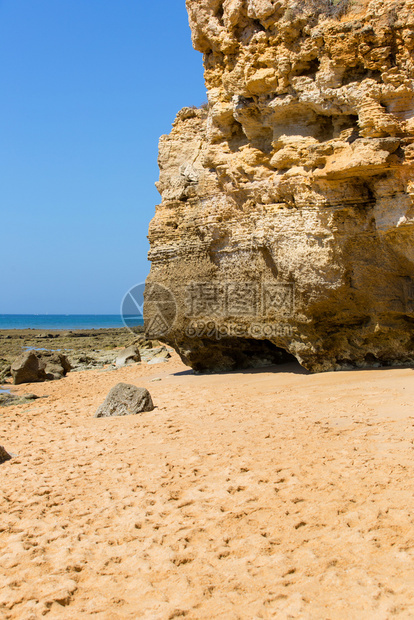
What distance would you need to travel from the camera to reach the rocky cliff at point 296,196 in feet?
21.4

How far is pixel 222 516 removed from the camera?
10.4 ft

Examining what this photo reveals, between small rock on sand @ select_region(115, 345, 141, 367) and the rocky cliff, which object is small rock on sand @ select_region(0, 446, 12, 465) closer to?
the rocky cliff

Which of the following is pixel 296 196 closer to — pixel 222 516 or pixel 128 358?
pixel 222 516

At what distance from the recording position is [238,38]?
8.52m

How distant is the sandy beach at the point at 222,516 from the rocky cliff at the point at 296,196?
1.97 meters

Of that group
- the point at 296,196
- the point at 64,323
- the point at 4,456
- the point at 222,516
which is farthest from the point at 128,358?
the point at 64,323

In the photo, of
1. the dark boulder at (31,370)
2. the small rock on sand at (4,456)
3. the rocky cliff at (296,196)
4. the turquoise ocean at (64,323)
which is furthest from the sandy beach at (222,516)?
the turquoise ocean at (64,323)

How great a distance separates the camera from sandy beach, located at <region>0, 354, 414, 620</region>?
7.89 ft

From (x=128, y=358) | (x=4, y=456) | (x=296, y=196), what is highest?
(x=296, y=196)

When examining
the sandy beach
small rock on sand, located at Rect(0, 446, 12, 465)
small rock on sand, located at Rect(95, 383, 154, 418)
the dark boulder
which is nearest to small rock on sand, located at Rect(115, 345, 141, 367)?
the dark boulder

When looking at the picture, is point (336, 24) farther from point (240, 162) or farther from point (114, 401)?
point (114, 401)

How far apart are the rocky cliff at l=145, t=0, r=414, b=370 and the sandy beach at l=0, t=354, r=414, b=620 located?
77.6 inches

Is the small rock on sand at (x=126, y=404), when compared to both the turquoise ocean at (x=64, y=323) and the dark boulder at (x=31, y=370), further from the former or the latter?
the turquoise ocean at (x=64, y=323)

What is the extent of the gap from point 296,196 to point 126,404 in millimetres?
4048
